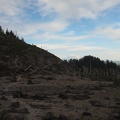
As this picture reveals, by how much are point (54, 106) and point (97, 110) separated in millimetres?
3820

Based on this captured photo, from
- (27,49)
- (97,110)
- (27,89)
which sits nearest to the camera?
(97,110)

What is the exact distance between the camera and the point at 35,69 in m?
61.5

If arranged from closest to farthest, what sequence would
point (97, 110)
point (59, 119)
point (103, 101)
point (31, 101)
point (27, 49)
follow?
1. point (59, 119)
2. point (97, 110)
3. point (31, 101)
4. point (103, 101)
5. point (27, 49)

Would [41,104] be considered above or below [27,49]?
below

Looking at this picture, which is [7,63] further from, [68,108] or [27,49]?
[68,108]

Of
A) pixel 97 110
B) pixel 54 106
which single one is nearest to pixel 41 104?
pixel 54 106

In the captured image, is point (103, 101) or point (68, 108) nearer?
point (68, 108)

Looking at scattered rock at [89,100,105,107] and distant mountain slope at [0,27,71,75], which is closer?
scattered rock at [89,100,105,107]

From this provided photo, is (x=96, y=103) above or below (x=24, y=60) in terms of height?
below

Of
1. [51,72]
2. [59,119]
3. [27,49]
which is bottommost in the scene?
[59,119]

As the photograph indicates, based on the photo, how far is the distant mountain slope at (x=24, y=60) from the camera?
193 feet

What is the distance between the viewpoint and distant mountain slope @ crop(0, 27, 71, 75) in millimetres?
58822

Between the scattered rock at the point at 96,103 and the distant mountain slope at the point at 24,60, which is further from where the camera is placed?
the distant mountain slope at the point at 24,60

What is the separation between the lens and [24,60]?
215 ft
